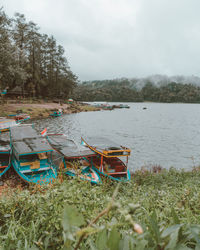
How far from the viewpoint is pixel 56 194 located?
3492mm

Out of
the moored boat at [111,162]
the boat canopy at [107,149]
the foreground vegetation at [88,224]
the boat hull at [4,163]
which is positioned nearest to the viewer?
the foreground vegetation at [88,224]

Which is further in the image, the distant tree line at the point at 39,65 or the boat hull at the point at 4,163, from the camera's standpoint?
the distant tree line at the point at 39,65

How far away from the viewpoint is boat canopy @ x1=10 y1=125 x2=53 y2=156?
34.6ft

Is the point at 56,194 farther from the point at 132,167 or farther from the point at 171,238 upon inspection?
the point at 132,167

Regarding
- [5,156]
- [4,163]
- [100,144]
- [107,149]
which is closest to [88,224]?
[107,149]

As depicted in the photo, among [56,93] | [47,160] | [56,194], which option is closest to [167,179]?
[47,160]

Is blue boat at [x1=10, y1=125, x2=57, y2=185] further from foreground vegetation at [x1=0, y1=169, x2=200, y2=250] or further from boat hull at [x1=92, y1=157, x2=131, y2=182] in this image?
foreground vegetation at [x1=0, y1=169, x2=200, y2=250]

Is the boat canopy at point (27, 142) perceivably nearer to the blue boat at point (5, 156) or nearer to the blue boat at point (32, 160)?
the blue boat at point (32, 160)

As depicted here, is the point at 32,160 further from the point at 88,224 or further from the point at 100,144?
the point at 88,224

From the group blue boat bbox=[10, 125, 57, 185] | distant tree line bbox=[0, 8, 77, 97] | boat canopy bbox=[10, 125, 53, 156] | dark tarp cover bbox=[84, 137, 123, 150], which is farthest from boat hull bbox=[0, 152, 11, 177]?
distant tree line bbox=[0, 8, 77, 97]

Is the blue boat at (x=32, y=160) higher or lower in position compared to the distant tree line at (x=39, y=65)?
lower

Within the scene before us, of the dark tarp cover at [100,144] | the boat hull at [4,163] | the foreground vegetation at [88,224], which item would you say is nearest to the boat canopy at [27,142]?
the boat hull at [4,163]

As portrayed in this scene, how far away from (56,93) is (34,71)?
13.3m

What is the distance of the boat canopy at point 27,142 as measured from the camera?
10547 millimetres
